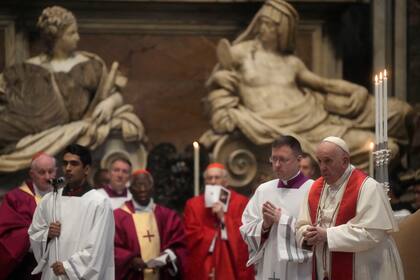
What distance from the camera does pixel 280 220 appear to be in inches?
351

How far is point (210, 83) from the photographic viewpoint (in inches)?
544

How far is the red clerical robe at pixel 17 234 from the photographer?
1030 centimetres

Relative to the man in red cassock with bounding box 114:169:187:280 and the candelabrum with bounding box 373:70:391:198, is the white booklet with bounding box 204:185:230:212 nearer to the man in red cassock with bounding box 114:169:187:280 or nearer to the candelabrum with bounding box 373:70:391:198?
the man in red cassock with bounding box 114:169:187:280

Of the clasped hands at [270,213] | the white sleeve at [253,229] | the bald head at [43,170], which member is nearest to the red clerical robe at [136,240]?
the bald head at [43,170]

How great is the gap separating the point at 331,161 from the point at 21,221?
3.21 m

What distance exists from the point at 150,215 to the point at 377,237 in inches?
148

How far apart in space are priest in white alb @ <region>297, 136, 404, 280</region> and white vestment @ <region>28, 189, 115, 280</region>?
155 cm

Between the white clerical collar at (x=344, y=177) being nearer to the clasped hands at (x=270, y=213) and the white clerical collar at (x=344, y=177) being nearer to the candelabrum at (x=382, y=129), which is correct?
the candelabrum at (x=382, y=129)

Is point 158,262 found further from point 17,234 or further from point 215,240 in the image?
point 17,234

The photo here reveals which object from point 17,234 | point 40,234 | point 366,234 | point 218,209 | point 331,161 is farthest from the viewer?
point 218,209

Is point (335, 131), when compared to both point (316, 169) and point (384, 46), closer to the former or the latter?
point (316, 169)

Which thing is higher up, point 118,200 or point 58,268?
point 118,200

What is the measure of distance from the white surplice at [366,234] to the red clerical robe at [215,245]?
354 centimetres

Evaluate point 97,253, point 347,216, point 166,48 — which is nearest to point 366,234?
point 347,216
